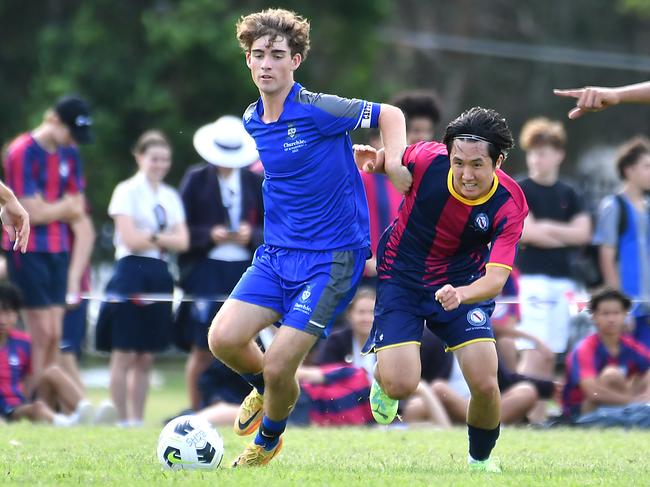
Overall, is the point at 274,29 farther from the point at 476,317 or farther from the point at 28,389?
the point at 28,389

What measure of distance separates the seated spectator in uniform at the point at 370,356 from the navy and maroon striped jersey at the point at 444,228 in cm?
286

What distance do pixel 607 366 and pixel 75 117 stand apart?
4.71 meters

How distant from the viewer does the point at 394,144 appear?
6832 mm

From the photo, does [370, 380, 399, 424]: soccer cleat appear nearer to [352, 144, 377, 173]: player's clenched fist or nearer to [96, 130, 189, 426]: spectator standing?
[352, 144, 377, 173]: player's clenched fist

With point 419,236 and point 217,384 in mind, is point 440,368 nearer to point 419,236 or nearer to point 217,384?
point 217,384

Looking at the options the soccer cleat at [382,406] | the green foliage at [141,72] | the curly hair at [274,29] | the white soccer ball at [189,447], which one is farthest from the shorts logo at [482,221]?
the green foliage at [141,72]

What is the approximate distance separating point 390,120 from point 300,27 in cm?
77

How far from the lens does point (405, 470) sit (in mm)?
6652

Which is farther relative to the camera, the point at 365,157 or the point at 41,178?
the point at 41,178

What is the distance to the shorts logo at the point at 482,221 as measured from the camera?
6.87m

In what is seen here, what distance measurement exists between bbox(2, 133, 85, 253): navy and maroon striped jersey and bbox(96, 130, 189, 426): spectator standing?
0.45m

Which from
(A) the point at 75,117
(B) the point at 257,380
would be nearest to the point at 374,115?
(B) the point at 257,380

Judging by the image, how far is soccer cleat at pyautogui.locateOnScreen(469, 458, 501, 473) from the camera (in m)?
6.80

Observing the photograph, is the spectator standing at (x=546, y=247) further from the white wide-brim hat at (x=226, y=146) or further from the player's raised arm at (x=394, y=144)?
the player's raised arm at (x=394, y=144)
